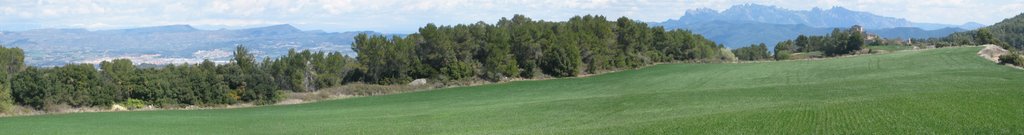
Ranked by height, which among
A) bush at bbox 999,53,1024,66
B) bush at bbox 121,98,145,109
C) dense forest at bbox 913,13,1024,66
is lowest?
bush at bbox 121,98,145,109

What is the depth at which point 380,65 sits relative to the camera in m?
67.2

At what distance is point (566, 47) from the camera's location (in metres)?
77.4

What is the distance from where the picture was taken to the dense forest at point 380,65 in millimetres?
46750

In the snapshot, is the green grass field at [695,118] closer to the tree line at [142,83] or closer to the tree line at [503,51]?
the tree line at [142,83]

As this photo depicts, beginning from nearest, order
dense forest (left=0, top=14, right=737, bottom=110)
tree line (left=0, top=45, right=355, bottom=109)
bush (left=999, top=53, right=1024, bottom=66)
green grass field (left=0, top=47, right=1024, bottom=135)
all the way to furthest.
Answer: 1. green grass field (left=0, top=47, right=1024, bottom=135)
2. tree line (left=0, top=45, right=355, bottom=109)
3. dense forest (left=0, top=14, right=737, bottom=110)
4. bush (left=999, top=53, right=1024, bottom=66)

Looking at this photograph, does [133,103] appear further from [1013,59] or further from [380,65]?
[1013,59]

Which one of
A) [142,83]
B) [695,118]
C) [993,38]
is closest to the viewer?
[695,118]

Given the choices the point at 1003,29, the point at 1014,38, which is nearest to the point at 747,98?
the point at 1014,38

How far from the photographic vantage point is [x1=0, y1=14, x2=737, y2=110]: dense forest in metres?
46.8

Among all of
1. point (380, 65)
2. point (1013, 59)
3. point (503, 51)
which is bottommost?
point (1013, 59)

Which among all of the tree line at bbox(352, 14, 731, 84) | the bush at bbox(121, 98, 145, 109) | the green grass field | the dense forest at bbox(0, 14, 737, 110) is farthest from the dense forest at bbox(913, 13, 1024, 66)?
the bush at bbox(121, 98, 145, 109)

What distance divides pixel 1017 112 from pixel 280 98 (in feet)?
147

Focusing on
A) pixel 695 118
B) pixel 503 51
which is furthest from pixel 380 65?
pixel 695 118

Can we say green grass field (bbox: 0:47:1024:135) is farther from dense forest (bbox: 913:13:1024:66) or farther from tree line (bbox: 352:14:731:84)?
dense forest (bbox: 913:13:1024:66)
